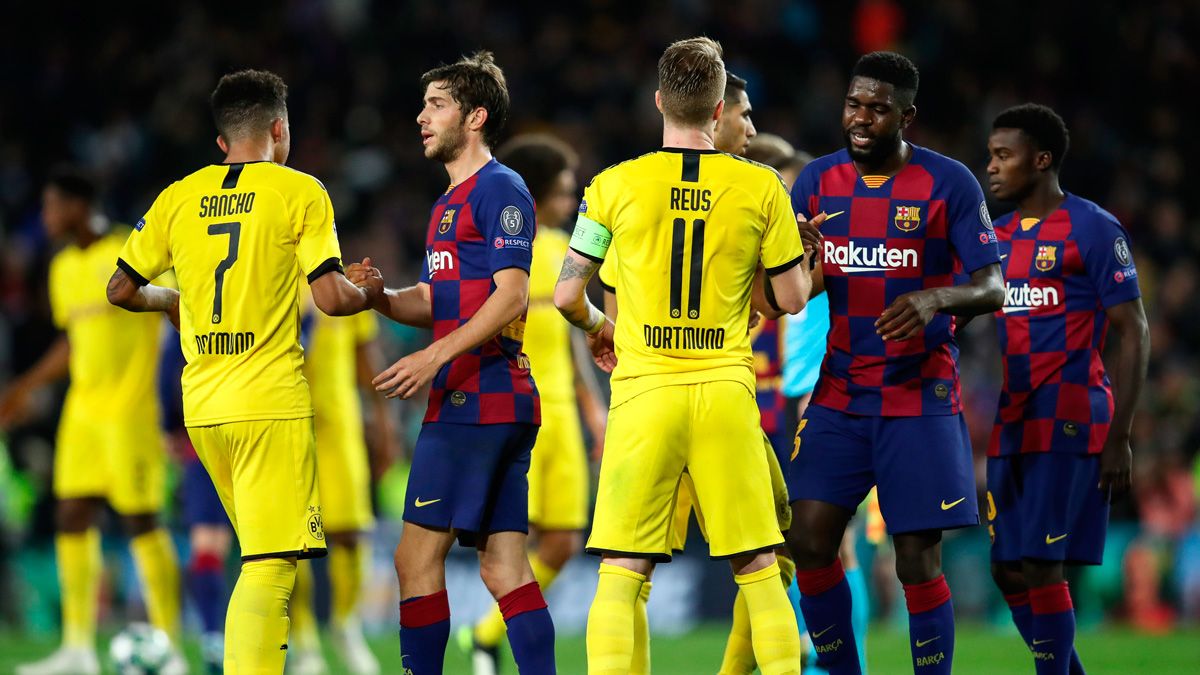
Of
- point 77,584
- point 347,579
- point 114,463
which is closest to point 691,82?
point 347,579

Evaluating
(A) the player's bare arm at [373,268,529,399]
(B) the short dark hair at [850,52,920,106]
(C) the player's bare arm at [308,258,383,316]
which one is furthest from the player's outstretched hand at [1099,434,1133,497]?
(C) the player's bare arm at [308,258,383,316]

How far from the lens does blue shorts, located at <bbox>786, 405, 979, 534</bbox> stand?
6.03m

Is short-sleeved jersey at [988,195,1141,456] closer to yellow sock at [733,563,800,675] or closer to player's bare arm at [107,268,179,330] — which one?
yellow sock at [733,563,800,675]

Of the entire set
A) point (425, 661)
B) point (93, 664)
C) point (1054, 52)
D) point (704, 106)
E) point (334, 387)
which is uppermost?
point (1054, 52)

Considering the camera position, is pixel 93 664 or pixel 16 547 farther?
pixel 16 547

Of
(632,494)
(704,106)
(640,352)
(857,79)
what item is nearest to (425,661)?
(632,494)

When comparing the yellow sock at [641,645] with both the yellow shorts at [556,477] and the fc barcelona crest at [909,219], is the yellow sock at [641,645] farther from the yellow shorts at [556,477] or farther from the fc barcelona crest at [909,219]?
the fc barcelona crest at [909,219]

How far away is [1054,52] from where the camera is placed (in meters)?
18.8

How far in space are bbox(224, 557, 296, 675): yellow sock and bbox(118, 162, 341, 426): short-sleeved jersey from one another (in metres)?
0.60

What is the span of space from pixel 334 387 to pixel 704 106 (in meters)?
4.84

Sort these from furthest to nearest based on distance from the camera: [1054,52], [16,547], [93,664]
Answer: [1054,52], [16,547], [93,664]

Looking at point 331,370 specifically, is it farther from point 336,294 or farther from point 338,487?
point 336,294

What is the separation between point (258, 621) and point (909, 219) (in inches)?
118

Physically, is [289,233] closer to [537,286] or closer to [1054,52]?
[537,286]
